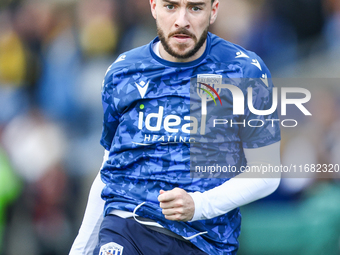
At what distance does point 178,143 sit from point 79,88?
3188 mm

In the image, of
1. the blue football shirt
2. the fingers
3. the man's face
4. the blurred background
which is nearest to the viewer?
the fingers

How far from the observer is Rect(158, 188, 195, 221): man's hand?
2223 mm

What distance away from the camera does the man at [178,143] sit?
2.44 m

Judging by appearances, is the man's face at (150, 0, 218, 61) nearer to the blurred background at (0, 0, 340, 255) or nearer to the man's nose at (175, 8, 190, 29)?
the man's nose at (175, 8, 190, 29)

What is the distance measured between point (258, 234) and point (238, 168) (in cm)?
209

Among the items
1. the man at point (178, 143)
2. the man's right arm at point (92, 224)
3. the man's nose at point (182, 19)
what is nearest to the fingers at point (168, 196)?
the man at point (178, 143)

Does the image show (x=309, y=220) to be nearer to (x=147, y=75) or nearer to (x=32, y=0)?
(x=147, y=75)

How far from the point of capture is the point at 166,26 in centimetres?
263

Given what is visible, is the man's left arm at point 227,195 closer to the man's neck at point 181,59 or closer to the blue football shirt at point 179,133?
the blue football shirt at point 179,133

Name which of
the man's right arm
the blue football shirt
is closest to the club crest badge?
the blue football shirt

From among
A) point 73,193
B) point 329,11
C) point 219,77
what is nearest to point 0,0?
point 73,193

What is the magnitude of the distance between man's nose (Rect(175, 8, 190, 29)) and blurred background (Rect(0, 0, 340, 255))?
2.47 metres

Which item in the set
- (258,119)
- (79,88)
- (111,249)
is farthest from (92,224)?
(79,88)

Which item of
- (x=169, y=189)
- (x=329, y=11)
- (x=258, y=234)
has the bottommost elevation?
(x=258, y=234)
